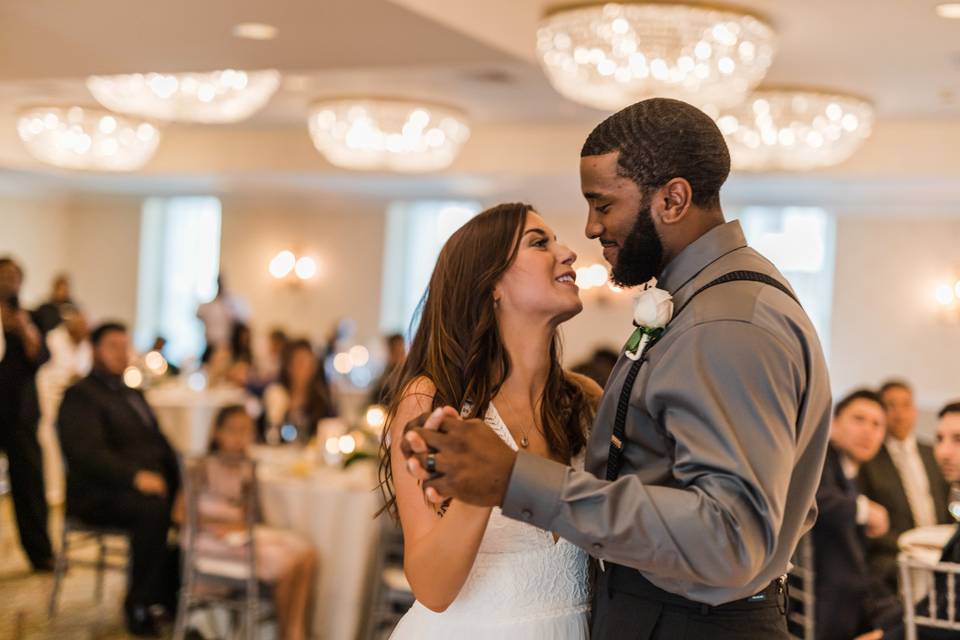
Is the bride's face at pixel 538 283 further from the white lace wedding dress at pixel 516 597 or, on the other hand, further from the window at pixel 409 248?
the window at pixel 409 248

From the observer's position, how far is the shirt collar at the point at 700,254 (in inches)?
73.0

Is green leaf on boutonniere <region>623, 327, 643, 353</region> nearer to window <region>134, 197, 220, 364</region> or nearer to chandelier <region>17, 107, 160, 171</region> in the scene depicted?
chandelier <region>17, 107, 160, 171</region>

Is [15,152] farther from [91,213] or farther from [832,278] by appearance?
[832,278]

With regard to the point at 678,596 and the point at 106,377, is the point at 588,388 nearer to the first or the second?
the point at 678,596

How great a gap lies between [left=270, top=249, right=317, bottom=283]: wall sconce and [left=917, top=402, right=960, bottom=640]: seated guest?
10470mm

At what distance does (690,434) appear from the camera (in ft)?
5.30

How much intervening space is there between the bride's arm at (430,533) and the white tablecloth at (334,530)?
11.4ft

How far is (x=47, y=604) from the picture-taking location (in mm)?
6645

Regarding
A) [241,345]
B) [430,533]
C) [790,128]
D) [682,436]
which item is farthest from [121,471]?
[241,345]

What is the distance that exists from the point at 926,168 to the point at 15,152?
890 cm

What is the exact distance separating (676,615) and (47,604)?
5.58m

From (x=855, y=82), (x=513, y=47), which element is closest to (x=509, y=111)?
(x=855, y=82)

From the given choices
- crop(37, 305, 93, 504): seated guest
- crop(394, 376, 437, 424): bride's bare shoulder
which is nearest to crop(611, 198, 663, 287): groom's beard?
crop(394, 376, 437, 424): bride's bare shoulder

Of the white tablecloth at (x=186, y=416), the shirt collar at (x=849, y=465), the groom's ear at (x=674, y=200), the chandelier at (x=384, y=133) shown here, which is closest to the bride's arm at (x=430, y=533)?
the groom's ear at (x=674, y=200)
